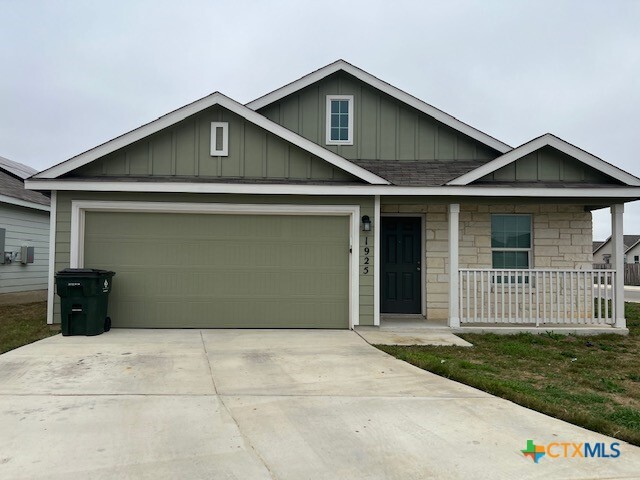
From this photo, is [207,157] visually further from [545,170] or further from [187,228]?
[545,170]

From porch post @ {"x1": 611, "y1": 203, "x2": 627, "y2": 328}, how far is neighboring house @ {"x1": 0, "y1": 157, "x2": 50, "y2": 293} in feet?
46.7

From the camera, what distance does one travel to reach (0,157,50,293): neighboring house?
12.7 meters

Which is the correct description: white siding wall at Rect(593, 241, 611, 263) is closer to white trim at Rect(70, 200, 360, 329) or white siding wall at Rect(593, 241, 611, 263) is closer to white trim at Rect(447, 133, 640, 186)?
white trim at Rect(447, 133, 640, 186)

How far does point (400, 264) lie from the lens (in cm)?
1040

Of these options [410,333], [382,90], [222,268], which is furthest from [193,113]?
[410,333]

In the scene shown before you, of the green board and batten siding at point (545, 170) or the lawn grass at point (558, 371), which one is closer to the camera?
the lawn grass at point (558, 371)

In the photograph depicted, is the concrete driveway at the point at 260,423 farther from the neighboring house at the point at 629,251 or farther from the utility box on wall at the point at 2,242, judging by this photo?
the neighboring house at the point at 629,251

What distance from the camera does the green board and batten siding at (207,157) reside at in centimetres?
868

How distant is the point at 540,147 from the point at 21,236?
44.2 feet

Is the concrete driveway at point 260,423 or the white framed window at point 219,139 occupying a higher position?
the white framed window at point 219,139

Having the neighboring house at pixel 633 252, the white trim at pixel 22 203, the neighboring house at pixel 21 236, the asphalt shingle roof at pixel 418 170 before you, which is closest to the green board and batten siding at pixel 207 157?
the asphalt shingle roof at pixel 418 170

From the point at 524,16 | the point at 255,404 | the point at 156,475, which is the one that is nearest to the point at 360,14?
the point at 524,16

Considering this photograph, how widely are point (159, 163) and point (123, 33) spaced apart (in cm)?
1348

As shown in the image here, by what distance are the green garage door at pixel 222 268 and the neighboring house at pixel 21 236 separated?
19.0 ft
